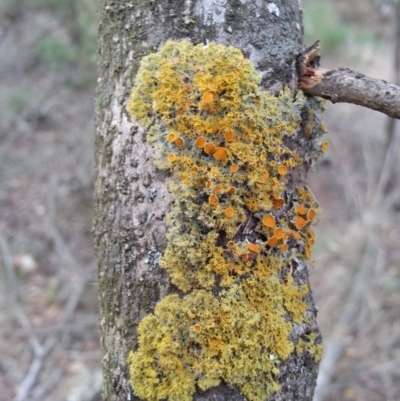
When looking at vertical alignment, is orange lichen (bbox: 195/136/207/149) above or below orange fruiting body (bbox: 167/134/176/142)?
below

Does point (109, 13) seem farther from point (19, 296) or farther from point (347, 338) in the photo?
point (19, 296)

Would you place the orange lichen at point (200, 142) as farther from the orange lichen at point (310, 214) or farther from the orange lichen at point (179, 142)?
the orange lichen at point (310, 214)

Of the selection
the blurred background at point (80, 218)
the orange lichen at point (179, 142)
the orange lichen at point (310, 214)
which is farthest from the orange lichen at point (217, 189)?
the blurred background at point (80, 218)

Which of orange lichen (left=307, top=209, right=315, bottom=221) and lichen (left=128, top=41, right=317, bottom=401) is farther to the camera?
orange lichen (left=307, top=209, right=315, bottom=221)

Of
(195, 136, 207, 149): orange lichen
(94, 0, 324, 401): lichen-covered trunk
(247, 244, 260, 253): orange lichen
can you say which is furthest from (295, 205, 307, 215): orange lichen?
(195, 136, 207, 149): orange lichen

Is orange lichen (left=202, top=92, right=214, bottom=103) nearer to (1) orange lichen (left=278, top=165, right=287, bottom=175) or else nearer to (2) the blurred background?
(1) orange lichen (left=278, top=165, right=287, bottom=175)

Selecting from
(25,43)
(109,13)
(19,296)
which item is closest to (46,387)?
(19,296)

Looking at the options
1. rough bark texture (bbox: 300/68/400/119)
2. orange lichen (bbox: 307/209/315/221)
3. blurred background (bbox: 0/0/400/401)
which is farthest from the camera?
blurred background (bbox: 0/0/400/401)
